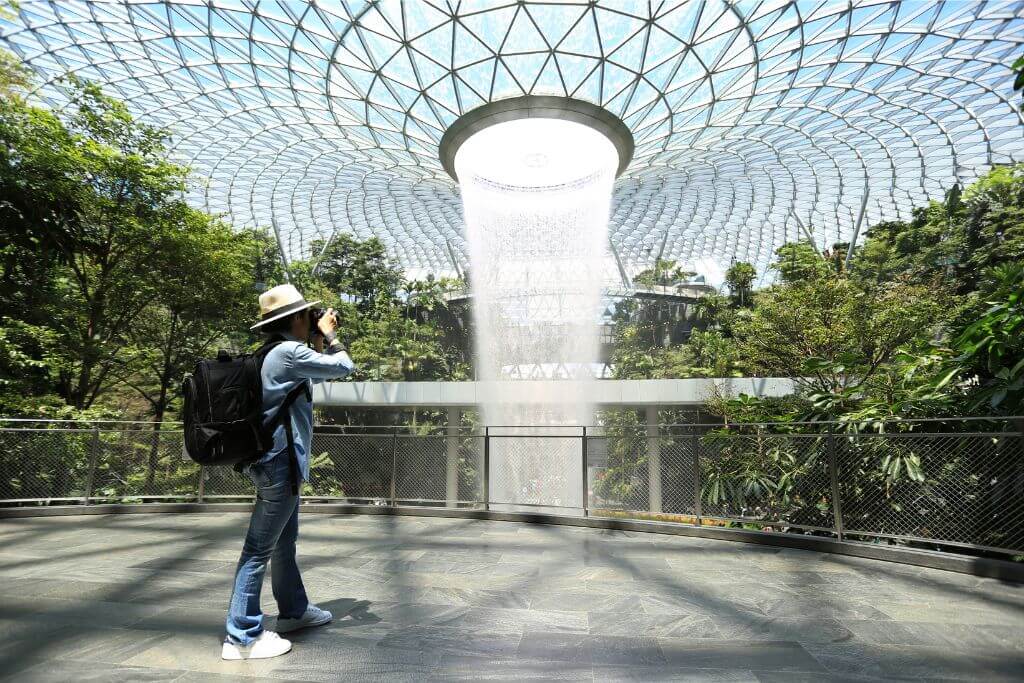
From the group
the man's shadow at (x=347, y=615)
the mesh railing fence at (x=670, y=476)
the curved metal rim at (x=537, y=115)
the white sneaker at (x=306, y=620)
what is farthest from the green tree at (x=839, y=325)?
the white sneaker at (x=306, y=620)

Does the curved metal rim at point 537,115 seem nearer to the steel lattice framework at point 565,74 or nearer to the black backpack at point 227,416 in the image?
the steel lattice framework at point 565,74

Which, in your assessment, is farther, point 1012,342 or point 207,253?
point 207,253

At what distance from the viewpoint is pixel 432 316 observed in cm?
4125

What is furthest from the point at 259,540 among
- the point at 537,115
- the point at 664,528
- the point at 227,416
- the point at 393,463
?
the point at 537,115

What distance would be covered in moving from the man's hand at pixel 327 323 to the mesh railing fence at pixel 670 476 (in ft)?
18.1

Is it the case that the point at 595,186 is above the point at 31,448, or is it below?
above

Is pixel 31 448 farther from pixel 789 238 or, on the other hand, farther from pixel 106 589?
pixel 789 238

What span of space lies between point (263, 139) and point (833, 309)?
30449mm

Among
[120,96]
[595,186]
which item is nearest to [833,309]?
[595,186]

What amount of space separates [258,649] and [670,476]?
7.16m

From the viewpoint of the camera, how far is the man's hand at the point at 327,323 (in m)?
3.79

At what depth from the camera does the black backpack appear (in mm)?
3250

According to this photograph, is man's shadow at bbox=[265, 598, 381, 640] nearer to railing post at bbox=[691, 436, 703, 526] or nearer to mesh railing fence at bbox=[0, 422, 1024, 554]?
mesh railing fence at bbox=[0, 422, 1024, 554]

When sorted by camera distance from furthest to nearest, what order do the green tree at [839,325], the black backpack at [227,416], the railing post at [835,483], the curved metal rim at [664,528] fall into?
1. the green tree at [839,325]
2. the railing post at [835,483]
3. the curved metal rim at [664,528]
4. the black backpack at [227,416]
